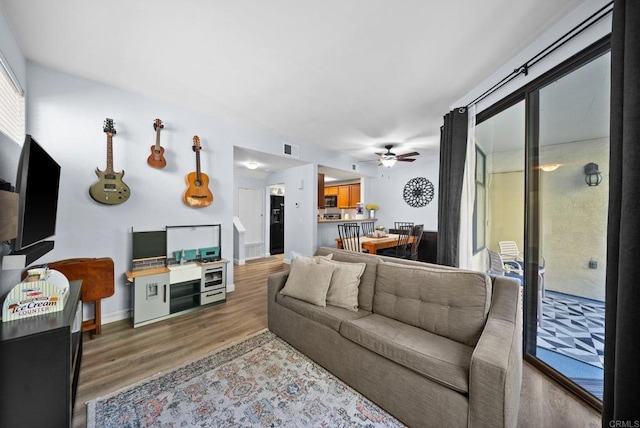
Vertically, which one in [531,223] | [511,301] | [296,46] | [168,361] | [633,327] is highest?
[296,46]

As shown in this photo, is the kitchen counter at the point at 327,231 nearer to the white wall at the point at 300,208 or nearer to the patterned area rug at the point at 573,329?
the white wall at the point at 300,208

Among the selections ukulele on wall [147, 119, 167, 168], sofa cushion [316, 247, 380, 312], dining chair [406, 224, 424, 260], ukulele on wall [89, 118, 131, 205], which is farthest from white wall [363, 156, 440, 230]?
ukulele on wall [89, 118, 131, 205]

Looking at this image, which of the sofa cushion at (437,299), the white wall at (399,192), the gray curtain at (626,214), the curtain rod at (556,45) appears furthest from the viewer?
the white wall at (399,192)

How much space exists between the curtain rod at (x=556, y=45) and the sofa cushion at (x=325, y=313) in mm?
2341

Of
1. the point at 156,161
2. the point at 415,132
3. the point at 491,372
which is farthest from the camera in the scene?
the point at 415,132

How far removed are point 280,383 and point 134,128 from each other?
3.03 m

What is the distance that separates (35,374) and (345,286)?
70.5 inches

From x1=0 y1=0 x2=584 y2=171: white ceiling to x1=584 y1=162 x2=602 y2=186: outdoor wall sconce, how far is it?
3.45 feet

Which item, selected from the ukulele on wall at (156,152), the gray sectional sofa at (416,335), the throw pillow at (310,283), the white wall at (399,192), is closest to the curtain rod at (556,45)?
the gray sectional sofa at (416,335)

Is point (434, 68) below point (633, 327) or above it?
above

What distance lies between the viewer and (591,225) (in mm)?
1614

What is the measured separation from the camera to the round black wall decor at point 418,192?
5715 millimetres

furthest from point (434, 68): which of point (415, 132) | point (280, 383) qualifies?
point (280, 383)

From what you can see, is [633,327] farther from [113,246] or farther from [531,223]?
[113,246]
